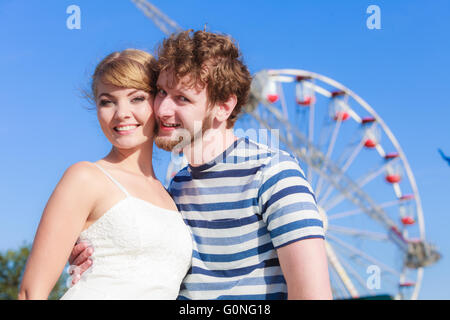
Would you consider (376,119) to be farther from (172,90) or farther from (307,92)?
(172,90)

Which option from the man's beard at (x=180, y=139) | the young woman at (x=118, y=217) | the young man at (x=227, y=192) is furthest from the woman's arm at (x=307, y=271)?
the man's beard at (x=180, y=139)

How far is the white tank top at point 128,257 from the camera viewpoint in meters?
2.93

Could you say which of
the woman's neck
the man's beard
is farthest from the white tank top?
the man's beard

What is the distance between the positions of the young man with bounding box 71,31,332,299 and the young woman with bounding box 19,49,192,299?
0.36 ft

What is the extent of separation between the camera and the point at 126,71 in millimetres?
3273

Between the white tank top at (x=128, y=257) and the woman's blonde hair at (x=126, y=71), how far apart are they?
54 centimetres

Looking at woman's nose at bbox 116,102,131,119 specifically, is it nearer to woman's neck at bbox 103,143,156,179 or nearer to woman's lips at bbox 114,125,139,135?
woman's lips at bbox 114,125,139,135

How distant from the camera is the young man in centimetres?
279

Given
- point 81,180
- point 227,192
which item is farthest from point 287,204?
point 81,180

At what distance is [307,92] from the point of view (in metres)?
21.6

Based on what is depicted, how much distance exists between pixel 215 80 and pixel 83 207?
3.58 feet

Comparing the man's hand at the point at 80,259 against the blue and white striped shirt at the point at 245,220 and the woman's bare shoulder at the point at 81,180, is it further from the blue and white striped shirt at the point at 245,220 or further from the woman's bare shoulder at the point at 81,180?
the blue and white striped shirt at the point at 245,220
